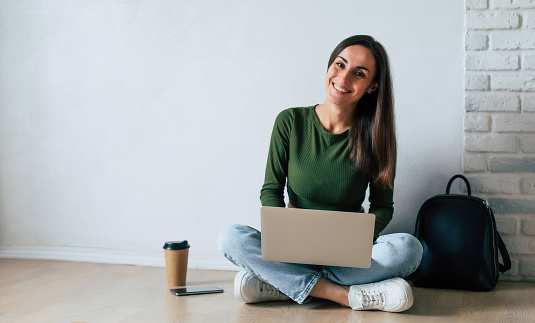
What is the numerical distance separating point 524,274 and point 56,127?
2.19m

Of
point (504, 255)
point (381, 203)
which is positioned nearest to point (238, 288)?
point (381, 203)

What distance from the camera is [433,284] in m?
2.04

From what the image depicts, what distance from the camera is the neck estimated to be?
6.52 ft

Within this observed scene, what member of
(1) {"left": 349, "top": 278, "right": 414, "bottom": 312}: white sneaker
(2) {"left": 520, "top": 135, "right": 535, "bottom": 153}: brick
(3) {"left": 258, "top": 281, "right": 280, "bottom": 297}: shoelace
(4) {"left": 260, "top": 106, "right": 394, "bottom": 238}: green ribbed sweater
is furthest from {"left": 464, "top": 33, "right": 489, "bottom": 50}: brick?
(3) {"left": 258, "top": 281, "right": 280, "bottom": 297}: shoelace

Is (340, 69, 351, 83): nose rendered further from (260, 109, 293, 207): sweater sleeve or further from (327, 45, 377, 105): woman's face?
(260, 109, 293, 207): sweater sleeve

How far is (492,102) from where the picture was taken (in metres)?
2.14

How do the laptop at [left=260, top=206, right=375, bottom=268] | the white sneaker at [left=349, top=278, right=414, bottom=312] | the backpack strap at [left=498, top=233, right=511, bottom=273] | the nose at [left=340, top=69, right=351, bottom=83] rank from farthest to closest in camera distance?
the backpack strap at [left=498, top=233, right=511, bottom=273] < the nose at [left=340, top=69, right=351, bottom=83] < the white sneaker at [left=349, top=278, right=414, bottom=312] < the laptop at [left=260, top=206, right=375, bottom=268]

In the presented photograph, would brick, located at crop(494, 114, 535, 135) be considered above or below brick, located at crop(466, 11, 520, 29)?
below

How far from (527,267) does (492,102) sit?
0.67 m

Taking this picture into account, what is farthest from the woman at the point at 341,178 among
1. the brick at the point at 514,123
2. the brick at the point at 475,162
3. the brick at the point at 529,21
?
the brick at the point at 529,21

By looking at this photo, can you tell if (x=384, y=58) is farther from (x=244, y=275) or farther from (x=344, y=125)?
(x=244, y=275)

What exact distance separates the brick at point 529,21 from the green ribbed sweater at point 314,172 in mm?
847

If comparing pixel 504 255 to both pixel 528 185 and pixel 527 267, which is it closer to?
pixel 527 267

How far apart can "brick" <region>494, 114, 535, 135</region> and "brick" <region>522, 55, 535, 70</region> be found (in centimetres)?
19
